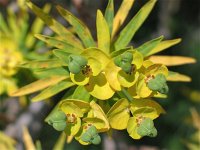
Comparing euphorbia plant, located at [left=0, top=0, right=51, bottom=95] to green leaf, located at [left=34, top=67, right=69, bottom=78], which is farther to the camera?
euphorbia plant, located at [left=0, top=0, right=51, bottom=95]

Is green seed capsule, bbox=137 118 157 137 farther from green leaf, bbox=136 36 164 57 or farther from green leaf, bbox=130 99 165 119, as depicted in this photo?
green leaf, bbox=136 36 164 57

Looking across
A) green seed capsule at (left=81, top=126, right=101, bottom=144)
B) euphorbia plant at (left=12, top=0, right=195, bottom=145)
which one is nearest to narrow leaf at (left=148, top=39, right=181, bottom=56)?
euphorbia plant at (left=12, top=0, right=195, bottom=145)

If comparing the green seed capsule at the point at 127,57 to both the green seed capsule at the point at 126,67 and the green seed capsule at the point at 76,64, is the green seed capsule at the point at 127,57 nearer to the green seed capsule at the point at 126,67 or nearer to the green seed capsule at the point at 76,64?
the green seed capsule at the point at 126,67

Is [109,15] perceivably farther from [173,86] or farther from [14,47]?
[173,86]

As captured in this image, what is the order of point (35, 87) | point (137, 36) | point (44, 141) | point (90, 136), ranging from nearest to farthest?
point (90, 136) → point (35, 87) → point (44, 141) → point (137, 36)

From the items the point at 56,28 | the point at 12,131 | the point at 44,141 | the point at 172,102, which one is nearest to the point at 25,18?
the point at 56,28

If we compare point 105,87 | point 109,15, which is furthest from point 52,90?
point 109,15

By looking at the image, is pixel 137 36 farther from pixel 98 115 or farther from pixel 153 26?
pixel 98 115

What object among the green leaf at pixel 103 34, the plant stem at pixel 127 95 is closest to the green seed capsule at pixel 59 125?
the plant stem at pixel 127 95

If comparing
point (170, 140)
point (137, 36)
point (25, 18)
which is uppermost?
point (25, 18)
